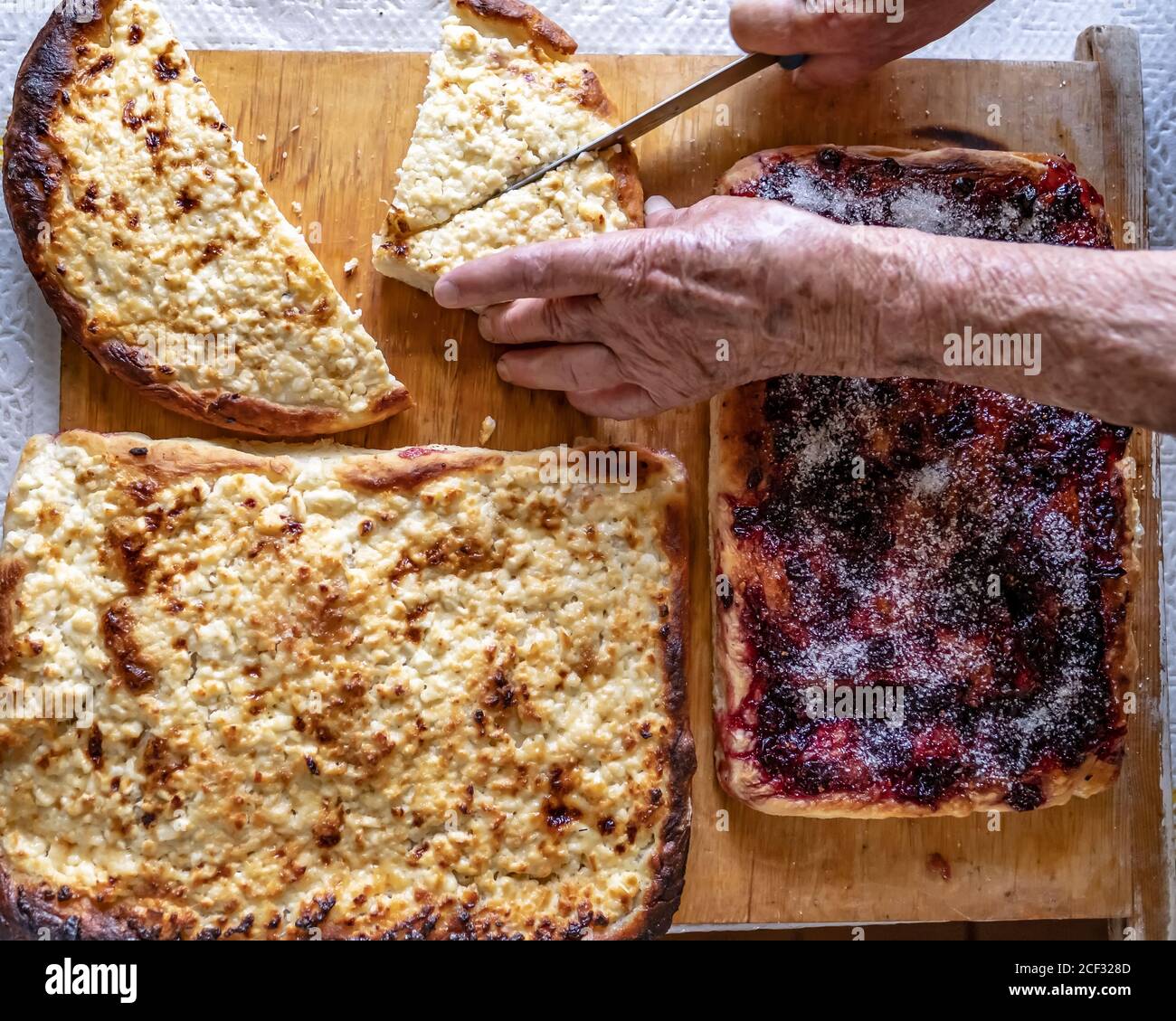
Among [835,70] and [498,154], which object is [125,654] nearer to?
[498,154]

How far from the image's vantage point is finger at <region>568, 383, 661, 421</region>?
3986mm

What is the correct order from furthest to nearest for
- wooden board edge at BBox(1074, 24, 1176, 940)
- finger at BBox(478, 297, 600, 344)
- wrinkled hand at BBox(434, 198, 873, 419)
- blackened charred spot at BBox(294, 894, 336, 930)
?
wooden board edge at BBox(1074, 24, 1176, 940) < finger at BBox(478, 297, 600, 344) < blackened charred spot at BBox(294, 894, 336, 930) < wrinkled hand at BBox(434, 198, 873, 419)

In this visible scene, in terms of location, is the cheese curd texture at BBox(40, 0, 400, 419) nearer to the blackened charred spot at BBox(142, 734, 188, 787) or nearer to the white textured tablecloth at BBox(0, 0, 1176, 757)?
the white textured tablecloth at BBox(0, 0, 1176, 757)

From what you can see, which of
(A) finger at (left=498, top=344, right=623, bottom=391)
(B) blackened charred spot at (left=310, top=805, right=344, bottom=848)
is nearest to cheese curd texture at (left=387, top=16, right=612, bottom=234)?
(A) finger at (left=498, top=344, right=623, bottom=391)

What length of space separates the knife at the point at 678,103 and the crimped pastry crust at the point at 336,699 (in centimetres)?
112

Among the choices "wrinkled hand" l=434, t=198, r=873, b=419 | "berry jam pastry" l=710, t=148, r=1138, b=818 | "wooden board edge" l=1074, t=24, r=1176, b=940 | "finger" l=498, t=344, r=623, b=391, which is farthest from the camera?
"wooden board edge" l=1074, t=24, r=1176, b=940

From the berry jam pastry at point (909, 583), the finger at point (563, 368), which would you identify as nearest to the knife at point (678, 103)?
the berry jam pastry at point (909, 583)

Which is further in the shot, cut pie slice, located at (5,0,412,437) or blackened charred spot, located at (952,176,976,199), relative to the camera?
blackened charred spot, located at (952,176,976,199)

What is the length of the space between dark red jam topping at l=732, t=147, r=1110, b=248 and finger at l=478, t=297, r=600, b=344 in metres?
0.86

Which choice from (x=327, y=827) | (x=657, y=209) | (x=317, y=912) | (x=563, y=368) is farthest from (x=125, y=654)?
(x=657, y=209)

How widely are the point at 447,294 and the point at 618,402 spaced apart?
2.44ft

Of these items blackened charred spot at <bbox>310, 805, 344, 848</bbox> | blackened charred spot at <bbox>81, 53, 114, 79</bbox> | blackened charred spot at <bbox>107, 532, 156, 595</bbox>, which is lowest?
blackened charred spot at <bbox>310, 805, 344, 848</bbox>

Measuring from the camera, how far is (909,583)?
4035 mm

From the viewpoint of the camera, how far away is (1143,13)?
4621mm
